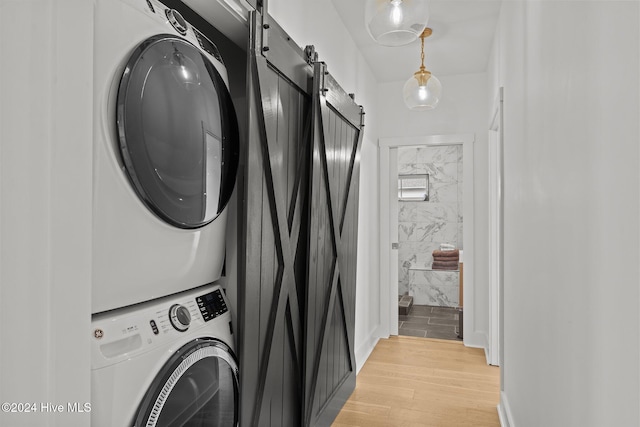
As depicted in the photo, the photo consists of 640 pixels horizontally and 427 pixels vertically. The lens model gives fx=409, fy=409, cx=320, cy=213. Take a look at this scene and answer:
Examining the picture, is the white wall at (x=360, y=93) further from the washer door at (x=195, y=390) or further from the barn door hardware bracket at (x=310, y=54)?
the washer door at (x=195, y=390)

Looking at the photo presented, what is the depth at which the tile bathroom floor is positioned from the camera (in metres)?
4.67

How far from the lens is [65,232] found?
72 centimetres

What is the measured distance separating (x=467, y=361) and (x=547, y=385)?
251 cm

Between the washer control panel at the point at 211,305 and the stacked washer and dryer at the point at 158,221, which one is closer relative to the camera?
the stacked washer and dryer at the point at 158,221

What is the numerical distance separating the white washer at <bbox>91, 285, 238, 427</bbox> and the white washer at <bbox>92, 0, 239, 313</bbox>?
6 centimetres

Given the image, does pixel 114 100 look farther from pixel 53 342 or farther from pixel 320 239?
pixel 320 239

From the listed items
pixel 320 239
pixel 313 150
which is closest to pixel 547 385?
pixel 320 239

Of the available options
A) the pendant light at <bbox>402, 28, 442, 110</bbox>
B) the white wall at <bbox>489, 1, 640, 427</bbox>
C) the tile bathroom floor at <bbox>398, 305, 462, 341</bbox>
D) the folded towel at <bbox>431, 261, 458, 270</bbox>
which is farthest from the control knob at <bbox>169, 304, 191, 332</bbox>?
the folded towel at <bbox>431, 261, 458, 270</bbox>

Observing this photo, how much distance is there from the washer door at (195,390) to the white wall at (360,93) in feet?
5.14

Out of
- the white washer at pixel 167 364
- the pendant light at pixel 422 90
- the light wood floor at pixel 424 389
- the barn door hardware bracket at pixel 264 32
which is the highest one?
the pendant light at pixel 422 90

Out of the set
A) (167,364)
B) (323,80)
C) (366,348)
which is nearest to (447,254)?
(366,348)

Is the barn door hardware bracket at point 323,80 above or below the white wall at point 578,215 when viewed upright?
above

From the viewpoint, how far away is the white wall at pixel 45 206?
0.61 metres

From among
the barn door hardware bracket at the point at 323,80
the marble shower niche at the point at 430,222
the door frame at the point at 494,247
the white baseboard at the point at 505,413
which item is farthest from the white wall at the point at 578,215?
the marble shower niche at the point at 430,222
